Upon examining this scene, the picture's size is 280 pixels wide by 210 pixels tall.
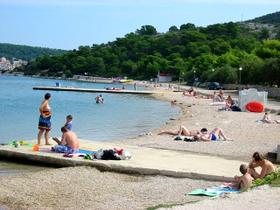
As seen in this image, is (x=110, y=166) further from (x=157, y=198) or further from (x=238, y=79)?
(x=238, y=79)

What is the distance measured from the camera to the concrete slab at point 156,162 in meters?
13.4

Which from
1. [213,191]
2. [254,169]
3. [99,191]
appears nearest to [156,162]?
[99,191]

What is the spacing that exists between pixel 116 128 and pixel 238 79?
214 feet

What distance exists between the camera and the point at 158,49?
19700 centimetres

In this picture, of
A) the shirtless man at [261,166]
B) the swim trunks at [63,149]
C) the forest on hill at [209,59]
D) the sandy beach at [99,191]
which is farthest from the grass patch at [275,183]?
the forest on hill at [209,59]

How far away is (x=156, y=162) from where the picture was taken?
14.8m

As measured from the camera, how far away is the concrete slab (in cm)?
1341

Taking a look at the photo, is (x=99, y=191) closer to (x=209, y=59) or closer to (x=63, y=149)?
(x=63, y=149)

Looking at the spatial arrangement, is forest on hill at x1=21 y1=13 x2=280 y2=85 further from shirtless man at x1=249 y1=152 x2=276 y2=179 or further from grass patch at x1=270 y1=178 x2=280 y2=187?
grass patch at x1=270 y1=178 x2=280 y2=187

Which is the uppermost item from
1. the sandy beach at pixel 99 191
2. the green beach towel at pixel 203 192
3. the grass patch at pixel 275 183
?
the grass patch at pixel 275 183

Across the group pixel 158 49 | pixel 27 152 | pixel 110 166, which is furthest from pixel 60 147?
pixel 158 49

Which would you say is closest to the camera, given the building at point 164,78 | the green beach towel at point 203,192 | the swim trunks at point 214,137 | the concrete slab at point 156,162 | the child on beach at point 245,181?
the green beach towel at point 203,192

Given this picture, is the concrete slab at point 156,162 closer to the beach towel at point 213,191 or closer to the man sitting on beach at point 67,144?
the man sitting on beach at point 67,144

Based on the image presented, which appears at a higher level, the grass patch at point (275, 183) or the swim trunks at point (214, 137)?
the grass patch at point (275, 183)
